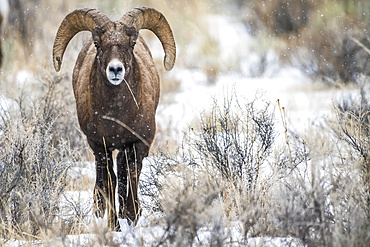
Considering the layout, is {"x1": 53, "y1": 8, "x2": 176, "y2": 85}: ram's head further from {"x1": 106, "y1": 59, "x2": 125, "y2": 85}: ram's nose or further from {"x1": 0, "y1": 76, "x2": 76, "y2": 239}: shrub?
{"x1": 0, "y1": 76, "x2": 76, "y2": 239}: shrub

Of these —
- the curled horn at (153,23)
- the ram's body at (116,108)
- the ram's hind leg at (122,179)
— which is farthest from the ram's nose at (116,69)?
the ram's hind leg at (122,179)

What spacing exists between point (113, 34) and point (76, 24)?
734 millimetres

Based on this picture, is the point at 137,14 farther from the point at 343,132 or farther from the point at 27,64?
the point at 27,64

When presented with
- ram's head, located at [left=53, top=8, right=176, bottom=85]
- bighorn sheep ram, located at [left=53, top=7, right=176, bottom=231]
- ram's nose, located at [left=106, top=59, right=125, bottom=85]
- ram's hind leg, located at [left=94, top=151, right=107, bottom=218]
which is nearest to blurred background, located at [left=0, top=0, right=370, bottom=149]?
ram's head, located at [left=53, top=8, right=176, bottom=85]

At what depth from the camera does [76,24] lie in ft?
17.6

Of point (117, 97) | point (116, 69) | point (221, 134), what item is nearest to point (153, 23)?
point (117, 97)

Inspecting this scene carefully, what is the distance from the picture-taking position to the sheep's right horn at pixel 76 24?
5047mm

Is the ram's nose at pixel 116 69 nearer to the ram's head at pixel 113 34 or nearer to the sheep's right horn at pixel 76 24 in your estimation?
the ram's head at pixel 113 34

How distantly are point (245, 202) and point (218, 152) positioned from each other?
1137 millimetres

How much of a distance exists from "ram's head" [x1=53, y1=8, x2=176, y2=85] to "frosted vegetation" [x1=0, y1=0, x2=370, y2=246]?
2.33 ft

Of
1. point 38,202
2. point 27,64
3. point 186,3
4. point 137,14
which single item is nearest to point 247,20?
point 186,3

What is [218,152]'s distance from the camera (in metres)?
4.72

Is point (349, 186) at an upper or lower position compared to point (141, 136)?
lower

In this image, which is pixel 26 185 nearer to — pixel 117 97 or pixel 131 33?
pixel 117 97
